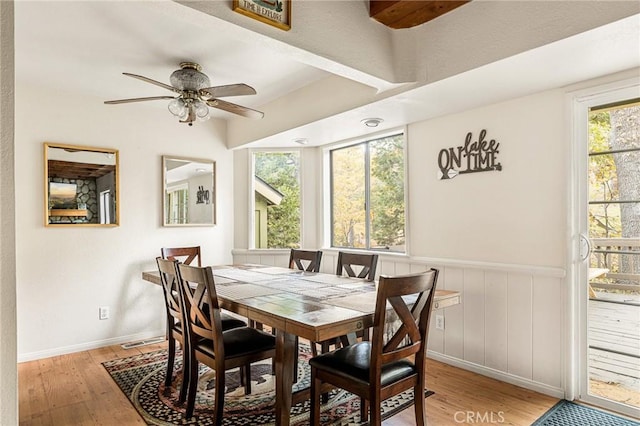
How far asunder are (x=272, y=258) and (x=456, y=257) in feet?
7.21

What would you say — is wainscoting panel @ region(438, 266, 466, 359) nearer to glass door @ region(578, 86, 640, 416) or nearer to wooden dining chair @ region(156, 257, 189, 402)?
glass door @ region(578, 86, 640, 416)

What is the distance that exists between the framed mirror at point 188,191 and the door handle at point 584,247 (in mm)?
3520

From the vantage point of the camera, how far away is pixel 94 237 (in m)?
3.72

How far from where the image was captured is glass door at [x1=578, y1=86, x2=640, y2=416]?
92.7 inches

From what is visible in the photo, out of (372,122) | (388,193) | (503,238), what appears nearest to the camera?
(503,238)

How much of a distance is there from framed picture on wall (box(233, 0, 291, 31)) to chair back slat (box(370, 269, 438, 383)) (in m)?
1.37

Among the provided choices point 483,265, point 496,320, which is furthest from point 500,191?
point 496,320

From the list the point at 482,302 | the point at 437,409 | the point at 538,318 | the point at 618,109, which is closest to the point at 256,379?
the point at 437,409

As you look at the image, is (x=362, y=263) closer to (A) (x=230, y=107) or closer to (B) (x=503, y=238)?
(B) (x=503, y=238)

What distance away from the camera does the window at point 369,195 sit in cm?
385

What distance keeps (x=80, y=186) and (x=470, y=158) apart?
3.48m

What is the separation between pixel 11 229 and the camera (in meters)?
1.07

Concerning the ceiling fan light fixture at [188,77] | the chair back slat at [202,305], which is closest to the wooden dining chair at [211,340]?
the chair back slat at [202,305]

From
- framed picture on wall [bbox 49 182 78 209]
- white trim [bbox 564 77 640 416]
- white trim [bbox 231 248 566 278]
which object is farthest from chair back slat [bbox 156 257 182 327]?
white trim [bbox 564 77 640 416]
